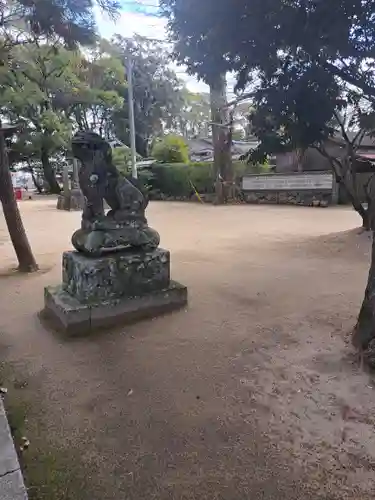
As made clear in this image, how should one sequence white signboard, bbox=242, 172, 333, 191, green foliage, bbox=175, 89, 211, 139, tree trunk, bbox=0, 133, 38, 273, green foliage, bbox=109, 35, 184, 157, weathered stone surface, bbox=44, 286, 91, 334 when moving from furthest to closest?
green foliage, bbox=175, 89, 211, 139 → green foliage, bbox=109, 35, 184, 157 → white signboard, bbox=242, 172, 333, 191 → tree trunk, bbox=0, 133, 38, 273 → weathered stone surface, bbox=44, 286, 91, 334

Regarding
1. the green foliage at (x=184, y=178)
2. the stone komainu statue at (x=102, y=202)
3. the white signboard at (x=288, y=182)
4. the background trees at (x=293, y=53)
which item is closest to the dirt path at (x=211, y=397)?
the background trees at (x=293, y=53)

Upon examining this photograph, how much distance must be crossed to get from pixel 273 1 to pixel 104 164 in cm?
186

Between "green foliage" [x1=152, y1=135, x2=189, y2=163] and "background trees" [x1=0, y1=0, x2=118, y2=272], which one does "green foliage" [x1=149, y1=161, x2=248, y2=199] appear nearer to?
"green foliage" [x1=152, y1=135, x2=189, y2=163]

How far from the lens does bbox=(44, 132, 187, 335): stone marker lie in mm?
3510

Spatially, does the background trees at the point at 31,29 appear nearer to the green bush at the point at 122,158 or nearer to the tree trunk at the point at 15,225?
the tree trunk at the point at 15,225

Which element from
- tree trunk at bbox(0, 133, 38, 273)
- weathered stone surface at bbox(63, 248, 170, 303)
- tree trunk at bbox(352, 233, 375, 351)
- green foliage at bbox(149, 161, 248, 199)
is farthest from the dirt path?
green foliage at bbox(149, 161, 248, 199)

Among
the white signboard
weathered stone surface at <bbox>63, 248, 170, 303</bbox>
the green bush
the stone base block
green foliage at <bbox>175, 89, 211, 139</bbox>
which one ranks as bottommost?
the stone base block

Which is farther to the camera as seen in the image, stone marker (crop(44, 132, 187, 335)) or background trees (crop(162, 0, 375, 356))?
stone marker (crop(44, 132, 187, 335))

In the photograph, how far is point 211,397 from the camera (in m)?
2.42

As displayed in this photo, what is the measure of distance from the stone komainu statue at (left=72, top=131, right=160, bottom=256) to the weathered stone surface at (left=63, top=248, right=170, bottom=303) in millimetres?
108

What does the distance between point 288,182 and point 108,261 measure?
12977mm

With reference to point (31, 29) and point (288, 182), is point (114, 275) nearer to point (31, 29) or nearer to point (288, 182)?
point (31, 29)

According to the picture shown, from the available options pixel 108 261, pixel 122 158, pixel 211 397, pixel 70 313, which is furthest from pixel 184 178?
pixel 211 397

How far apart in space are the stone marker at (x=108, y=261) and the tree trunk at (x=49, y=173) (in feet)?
68.2
